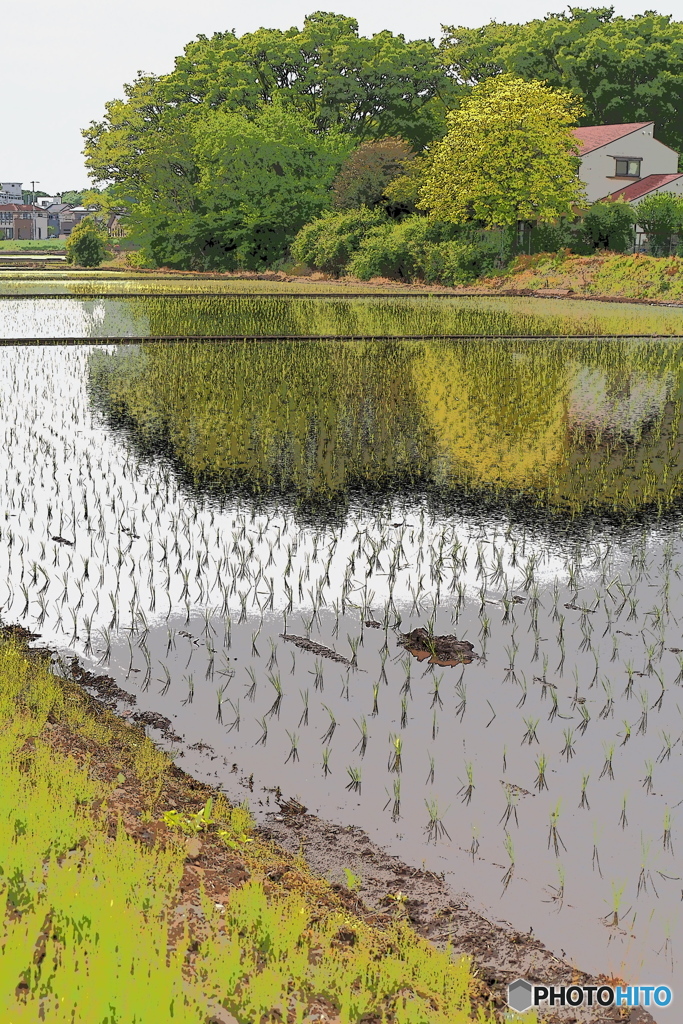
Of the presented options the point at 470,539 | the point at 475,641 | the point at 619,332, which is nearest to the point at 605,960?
the point at 475,641

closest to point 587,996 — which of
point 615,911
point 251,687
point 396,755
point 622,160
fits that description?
point 615,911

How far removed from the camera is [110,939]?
11.4 ft

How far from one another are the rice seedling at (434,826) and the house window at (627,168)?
70.9 meters

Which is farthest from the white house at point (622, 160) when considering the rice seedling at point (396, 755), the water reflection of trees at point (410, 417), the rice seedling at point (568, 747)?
the rice seedling at point (396, 755)

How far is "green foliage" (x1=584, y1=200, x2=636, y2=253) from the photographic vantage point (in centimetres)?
5347

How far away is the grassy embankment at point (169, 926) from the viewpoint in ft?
10.7

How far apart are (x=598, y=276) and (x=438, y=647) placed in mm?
44456

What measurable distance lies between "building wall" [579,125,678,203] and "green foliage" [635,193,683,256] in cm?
1397

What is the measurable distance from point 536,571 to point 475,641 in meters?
1.71

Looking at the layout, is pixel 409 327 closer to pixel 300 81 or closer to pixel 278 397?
pixel 278 397

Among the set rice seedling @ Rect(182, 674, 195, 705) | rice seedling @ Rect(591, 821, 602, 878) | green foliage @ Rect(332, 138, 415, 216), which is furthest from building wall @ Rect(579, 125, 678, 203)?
rice seedling @ Rect(591, 821, 602, 878)

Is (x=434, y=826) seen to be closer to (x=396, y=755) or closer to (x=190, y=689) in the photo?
(x=396, y=755)

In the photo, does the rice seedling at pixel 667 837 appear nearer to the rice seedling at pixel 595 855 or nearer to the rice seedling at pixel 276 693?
the rice seedling at pixel 595 855

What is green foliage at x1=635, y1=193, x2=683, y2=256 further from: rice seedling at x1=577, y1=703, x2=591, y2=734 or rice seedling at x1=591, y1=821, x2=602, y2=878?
rice seedling at x1=591, y1=821, x2=602, y2=878
